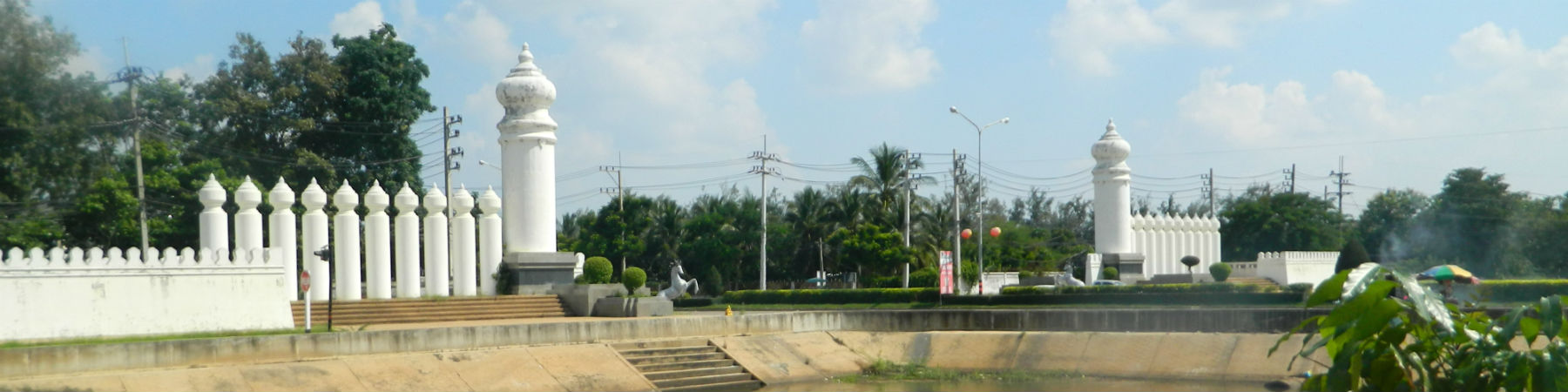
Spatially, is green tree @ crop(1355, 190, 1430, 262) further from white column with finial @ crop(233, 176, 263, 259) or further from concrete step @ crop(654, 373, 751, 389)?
white column with finial @ crop(233, 176, 263, 259)

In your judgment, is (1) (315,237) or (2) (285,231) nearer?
(2) (285,231)

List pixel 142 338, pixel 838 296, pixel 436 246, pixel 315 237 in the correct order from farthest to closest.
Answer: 1. pixel 838 296
2. pixel 436 246
3. pixel 315 237
4. pixel 142 338

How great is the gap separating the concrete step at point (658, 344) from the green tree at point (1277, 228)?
41.4 metres

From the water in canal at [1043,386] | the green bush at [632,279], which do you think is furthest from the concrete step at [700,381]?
the green bush at [632,279]

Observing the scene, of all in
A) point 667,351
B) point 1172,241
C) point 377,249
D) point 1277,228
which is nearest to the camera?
point 667,351

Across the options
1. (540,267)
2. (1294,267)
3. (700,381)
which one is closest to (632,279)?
(540,267)

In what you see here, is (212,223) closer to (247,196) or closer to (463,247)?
(247,196)

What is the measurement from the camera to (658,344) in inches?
931

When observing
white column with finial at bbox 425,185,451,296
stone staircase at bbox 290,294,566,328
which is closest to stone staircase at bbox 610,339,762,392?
stone staircase at bbox 290,294,566,328

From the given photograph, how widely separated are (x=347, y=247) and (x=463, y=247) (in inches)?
116

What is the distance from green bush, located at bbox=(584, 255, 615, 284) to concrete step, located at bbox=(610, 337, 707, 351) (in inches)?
237

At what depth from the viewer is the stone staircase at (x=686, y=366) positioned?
22312mm

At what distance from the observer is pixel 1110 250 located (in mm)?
44844

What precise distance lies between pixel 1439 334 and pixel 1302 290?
84.1ft
